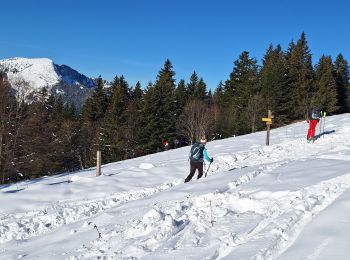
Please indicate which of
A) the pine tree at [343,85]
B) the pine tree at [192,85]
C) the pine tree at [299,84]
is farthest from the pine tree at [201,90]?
the pine tree at [343,85]

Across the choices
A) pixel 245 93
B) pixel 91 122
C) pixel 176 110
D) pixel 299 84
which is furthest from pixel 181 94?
pixel 299 84

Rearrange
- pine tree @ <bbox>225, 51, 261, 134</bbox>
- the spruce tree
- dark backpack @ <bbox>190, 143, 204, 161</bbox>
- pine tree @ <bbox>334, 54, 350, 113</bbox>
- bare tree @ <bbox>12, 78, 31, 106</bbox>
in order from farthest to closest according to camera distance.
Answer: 1. pine tree @ <bbox>334, 54, 350, 113</bbox>
2. the spruce tree
3. pine tree @ <bbox>225, 51, 261, 134</bbox>
4. bare tree @ <bbox>12, 78, 31, 106</bbox>
5. dark backpack @ <bbox>190, 143, 204, 161</bbox>

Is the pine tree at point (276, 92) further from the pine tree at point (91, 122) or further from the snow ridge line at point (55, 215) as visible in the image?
the snow ridge line at point (55, 215)

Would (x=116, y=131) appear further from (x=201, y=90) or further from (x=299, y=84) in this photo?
(x=299, y=84)

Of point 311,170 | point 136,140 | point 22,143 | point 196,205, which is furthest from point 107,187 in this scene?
point 136,140

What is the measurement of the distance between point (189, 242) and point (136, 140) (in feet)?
130

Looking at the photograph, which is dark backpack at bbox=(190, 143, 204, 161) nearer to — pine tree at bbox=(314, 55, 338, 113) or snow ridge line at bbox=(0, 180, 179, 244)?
snow ridge line at bbox=(0, 180, 179, 244)

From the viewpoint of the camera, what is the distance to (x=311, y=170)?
11.6 m

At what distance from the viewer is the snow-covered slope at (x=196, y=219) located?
602 cm

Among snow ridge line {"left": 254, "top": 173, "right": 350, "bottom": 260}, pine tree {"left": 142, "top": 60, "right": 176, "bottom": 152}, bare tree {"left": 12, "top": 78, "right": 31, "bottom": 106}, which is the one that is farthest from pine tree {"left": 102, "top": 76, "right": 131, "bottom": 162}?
snow ridge line {"left": 254, "top": 173, "right": 350, "bottom": 260}

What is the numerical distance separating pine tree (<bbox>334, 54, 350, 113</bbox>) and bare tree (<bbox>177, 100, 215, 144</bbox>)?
73.4ft

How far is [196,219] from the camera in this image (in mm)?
7750

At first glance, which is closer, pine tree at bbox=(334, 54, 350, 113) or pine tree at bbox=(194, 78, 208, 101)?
pine tree at bbox=(334, 54, 350, 113)

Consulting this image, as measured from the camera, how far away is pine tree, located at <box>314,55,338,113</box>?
51.7m
